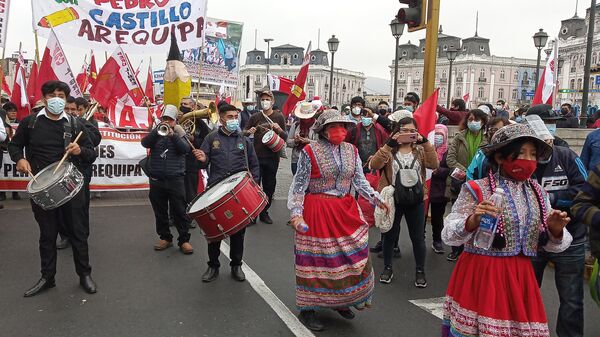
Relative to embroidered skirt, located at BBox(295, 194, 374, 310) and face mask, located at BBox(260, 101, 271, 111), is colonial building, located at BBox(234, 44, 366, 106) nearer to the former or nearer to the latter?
face mask, located at BBox(260, 101, 271, 111)

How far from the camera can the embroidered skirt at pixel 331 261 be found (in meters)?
4.02

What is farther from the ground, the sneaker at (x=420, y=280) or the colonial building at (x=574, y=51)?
the colonial building at (x=574, y=51)

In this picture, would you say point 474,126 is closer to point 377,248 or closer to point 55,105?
point 377,248

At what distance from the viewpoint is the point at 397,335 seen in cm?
399

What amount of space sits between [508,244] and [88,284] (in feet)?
12.9

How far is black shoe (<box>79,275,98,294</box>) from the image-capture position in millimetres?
4777

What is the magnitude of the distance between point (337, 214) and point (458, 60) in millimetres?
114866

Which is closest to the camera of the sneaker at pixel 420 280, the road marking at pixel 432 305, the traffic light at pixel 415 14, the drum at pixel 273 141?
the road marking at pixel 432 305

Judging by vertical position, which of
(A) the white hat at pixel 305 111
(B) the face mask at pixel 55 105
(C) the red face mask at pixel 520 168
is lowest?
(C) the red face mask at pixel 520 168

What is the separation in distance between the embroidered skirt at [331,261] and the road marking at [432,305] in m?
0.77

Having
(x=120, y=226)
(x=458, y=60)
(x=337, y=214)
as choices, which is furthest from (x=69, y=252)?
(x=458, y=60)

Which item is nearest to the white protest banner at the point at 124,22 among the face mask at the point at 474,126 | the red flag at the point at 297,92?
the red flag at the point at 297,92

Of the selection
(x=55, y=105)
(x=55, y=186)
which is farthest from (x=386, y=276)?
(x=55, y=105)

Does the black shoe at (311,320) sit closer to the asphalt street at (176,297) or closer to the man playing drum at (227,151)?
the asphalt street at (176,297)
